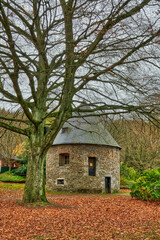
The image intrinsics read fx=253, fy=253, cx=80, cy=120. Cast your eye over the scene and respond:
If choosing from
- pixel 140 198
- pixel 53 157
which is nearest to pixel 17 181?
pixel 53 157

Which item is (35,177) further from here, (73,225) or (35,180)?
(73,225)

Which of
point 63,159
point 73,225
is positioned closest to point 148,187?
point 73,225

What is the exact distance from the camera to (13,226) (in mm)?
6082

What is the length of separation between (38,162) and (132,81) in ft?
15.2

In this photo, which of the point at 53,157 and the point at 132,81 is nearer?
the point at 132,81

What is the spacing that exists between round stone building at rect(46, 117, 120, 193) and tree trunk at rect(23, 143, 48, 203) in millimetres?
8959

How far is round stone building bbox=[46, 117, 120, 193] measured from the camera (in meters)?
18.6

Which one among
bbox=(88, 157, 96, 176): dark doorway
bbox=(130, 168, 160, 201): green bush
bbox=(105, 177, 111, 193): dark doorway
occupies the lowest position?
bbox=(105, 177, 111, 193): dark doorway

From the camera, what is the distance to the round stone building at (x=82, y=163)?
18562 millimetres

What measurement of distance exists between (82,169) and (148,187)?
Result: 7630mm

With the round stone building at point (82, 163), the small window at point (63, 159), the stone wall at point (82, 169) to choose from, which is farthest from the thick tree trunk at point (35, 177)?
the small window at point (63, 159)

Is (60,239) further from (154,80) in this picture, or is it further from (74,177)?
(74,177)

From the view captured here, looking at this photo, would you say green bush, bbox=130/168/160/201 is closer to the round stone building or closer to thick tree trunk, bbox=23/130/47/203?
thick tree trunk, bbox=23/130/47/203

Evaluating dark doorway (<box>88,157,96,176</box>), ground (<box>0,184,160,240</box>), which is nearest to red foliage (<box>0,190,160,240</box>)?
ground (<box>0,184,160,240</box>)
